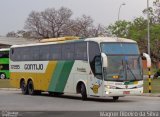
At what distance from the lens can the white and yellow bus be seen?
24344mm

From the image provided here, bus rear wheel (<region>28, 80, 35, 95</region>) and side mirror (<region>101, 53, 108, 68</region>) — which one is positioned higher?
side mirror (<region>101, 53, 108, 68</region>)

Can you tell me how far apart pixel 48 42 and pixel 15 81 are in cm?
537

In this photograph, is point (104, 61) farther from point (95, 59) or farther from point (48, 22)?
point (48, 22)

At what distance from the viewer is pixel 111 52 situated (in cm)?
2480

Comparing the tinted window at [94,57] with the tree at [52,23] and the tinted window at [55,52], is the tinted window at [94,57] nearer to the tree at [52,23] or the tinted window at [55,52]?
the tinted window at [55,52]

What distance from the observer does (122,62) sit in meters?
24.7

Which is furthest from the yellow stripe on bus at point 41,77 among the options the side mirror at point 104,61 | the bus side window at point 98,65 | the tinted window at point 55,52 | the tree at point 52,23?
the tree at point 52,23

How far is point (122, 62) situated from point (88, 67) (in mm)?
1888

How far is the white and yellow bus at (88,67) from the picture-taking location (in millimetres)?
24344

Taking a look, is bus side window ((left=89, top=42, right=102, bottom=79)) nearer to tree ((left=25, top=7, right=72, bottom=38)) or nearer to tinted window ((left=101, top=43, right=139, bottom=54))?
tinted window ((left=101, top=43, right=139, bottom=54))

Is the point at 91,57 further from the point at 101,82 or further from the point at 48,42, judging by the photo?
the point at 48,42

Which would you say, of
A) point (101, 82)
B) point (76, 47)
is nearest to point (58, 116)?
point (101, 82)

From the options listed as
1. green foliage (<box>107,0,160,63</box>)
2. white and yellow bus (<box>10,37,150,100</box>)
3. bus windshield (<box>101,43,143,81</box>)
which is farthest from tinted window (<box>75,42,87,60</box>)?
green foliage (<box>107,0,160,63</box>)

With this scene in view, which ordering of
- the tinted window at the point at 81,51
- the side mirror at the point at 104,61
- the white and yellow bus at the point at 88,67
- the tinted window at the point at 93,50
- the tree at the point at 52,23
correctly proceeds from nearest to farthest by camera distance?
the side mirror at the point at 104,61 → the white and yellow bus at the point at 88,67 → the tinted window at the point at 93,50 → the tinted window at the point at 81,51 → the tree at the point at 52,23
